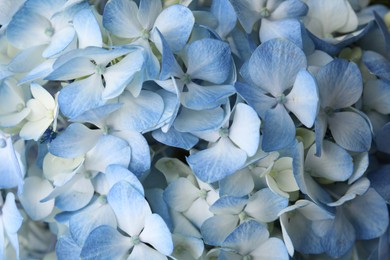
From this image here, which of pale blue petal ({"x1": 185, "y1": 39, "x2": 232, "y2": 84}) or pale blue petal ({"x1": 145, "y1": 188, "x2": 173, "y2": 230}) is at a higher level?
pale blue petal ({"x1": 185, "y1": 39, "x2": 232, "y2": 84})

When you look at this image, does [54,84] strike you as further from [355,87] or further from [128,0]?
[355,87]

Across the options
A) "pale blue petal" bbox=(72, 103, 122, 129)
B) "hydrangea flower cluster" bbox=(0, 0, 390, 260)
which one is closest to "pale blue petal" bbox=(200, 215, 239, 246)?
"hydrangea flower cluster" bbox=(0, 0, 390, 260)

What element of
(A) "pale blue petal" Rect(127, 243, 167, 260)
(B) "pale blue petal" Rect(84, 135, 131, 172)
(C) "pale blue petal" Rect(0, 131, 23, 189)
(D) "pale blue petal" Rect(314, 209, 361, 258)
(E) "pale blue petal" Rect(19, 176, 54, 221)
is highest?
(B) "pale blue petal" Rect(84, 135, 131, 172)

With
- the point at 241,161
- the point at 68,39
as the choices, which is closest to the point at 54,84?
the point at 68,39

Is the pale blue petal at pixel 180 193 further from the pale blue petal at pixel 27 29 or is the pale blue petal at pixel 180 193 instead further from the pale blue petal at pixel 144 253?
the pale blue petal at pixel 27 29

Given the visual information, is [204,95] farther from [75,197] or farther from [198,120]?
[75,197]

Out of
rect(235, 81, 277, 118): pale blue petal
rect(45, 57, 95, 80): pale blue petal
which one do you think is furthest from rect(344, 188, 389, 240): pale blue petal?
rect(45, 57, 95, 80): pale blue petal

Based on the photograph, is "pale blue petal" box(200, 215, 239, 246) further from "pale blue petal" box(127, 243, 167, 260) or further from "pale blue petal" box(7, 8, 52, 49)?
"pale blue petal" box(7, 8, 52, 49)

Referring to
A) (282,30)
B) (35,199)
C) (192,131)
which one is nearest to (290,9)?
(282,30)

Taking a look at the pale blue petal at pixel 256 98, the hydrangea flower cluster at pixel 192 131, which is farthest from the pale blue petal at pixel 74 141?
the pale blue petal at pixel 256 98
